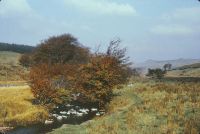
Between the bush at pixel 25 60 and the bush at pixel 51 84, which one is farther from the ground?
the bush at pixel 25 60

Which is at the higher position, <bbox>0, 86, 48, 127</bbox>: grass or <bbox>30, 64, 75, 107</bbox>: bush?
<bbox>30, 64, 75, 107</bbox>: bush

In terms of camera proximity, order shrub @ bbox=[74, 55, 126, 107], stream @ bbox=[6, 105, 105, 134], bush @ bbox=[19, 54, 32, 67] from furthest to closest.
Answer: bush @ bbox=[19, 54, 32, 67] → shrub @ bbox=[74, 55, 126, 107] → stream @ bbox=[6, 105, 105, 134]

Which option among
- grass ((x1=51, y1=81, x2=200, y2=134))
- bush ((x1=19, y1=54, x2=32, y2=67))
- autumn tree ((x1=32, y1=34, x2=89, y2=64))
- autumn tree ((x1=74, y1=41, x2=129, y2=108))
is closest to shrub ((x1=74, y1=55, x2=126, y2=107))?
autumn tree ((x1=74, y1=41, x2=129, y2=108))

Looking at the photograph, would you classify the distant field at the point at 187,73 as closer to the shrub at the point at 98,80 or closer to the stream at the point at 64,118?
the shrub at the point at 98,80

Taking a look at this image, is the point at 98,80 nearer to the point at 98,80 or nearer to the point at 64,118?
the point at 98,80

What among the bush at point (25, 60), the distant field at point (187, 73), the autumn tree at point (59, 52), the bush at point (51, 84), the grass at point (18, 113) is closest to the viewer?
the grass at point (18, 113)

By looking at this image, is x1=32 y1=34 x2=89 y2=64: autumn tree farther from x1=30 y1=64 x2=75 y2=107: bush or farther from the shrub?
the shrub

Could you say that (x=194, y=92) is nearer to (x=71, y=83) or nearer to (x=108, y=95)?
(x=108, y=95)

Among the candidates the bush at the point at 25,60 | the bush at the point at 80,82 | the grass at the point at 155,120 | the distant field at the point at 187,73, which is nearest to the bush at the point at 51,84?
the bush at the point at 80,82

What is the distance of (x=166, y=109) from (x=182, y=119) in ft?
13.5

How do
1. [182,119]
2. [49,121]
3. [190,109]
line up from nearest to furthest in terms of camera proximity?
[182,119], [190,109], [49,121]

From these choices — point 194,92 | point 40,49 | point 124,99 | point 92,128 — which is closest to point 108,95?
point 124,99

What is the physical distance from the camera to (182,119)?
104 feet

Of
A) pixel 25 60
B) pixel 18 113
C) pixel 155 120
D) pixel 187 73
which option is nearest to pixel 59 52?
pixel 25 60
